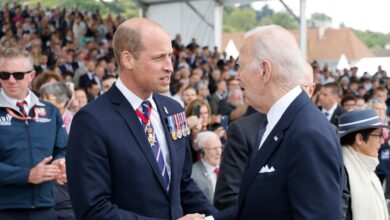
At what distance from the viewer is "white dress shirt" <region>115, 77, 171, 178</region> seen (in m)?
3.04

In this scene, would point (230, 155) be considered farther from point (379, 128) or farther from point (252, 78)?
point (252, 78)

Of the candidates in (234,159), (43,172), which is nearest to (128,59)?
(234,159)

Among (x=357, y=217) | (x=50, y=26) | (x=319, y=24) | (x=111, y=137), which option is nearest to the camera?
(x=111, y=137)

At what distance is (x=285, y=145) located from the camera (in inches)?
95.2

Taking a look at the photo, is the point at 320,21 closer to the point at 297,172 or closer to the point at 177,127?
the point at 177,127

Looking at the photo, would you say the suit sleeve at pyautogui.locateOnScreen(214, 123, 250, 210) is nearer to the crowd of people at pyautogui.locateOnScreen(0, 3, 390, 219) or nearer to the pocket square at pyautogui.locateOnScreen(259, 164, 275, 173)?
the crowd of people at pyautogui.locateOnScreen(0, 3, 390, 219)

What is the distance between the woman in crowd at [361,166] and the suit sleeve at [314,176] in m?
1.43

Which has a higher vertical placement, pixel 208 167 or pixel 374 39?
pixel 208 167

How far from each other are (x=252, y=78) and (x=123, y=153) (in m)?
0.70

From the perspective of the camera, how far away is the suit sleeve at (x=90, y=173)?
2775 millimetres

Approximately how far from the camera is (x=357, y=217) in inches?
150

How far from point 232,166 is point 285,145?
1594mm

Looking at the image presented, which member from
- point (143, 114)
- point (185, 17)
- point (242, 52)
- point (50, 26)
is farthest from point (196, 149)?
point (185, 17)

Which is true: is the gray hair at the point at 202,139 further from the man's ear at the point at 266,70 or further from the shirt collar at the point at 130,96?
the man's ear at the point at 266,70
